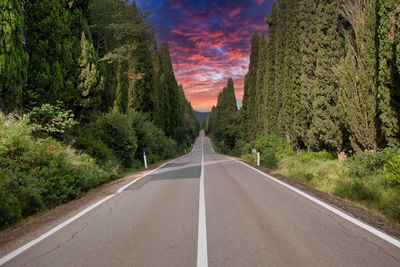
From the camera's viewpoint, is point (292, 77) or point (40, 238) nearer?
point (40, 238)

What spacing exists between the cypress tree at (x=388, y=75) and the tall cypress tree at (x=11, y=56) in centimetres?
1124

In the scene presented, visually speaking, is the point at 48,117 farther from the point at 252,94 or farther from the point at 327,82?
the point at 252,94

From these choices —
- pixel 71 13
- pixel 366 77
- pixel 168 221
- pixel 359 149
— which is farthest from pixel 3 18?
pixel 359 149

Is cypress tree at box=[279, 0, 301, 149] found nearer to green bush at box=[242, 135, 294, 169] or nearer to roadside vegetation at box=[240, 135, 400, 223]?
green bush at box=[242, 135, 294, 169]

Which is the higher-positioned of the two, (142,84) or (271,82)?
(142,84)

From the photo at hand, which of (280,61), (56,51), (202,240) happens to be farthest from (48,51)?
(280,61)

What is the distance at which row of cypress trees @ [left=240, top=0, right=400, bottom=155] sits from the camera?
699cm

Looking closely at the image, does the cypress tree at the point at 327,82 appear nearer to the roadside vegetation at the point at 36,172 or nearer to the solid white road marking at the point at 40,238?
the roadside vegetation at the point at 36,172

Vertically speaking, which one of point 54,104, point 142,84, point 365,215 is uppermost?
point 142,84

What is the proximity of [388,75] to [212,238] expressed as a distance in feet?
24.9

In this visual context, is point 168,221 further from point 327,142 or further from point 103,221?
point 327,142

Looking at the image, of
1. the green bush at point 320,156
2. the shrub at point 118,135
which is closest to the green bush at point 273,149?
the green bush at point 320,156

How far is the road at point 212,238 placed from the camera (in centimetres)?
291

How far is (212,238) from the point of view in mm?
3525
